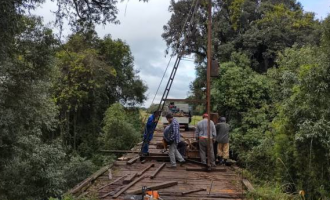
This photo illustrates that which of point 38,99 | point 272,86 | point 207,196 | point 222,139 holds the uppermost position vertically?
point 272,86

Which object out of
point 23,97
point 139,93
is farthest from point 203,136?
point 139,93

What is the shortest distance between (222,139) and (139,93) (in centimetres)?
1810

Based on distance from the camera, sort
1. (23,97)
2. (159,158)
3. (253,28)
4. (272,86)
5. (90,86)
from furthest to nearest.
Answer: (253,28), (90,86), (272,86), (159,158), (23,97)

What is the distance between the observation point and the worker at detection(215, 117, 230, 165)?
10896 mm

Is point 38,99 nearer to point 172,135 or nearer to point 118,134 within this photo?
point 172,135

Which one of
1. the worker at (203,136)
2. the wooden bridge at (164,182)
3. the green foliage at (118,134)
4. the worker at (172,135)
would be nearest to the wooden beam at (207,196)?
the wooden bridge at (164,182)

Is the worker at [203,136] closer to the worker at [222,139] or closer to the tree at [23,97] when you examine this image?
the worker at [222,139]

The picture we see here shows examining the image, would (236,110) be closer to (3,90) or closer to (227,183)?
(227,183)

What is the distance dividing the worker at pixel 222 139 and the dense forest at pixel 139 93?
4.36ft

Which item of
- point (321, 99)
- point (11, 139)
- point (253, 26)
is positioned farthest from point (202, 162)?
point (253, 26)

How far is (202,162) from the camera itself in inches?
406

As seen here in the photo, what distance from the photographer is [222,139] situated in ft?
35.7

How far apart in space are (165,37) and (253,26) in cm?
763

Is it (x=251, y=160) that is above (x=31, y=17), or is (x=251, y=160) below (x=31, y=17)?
below
